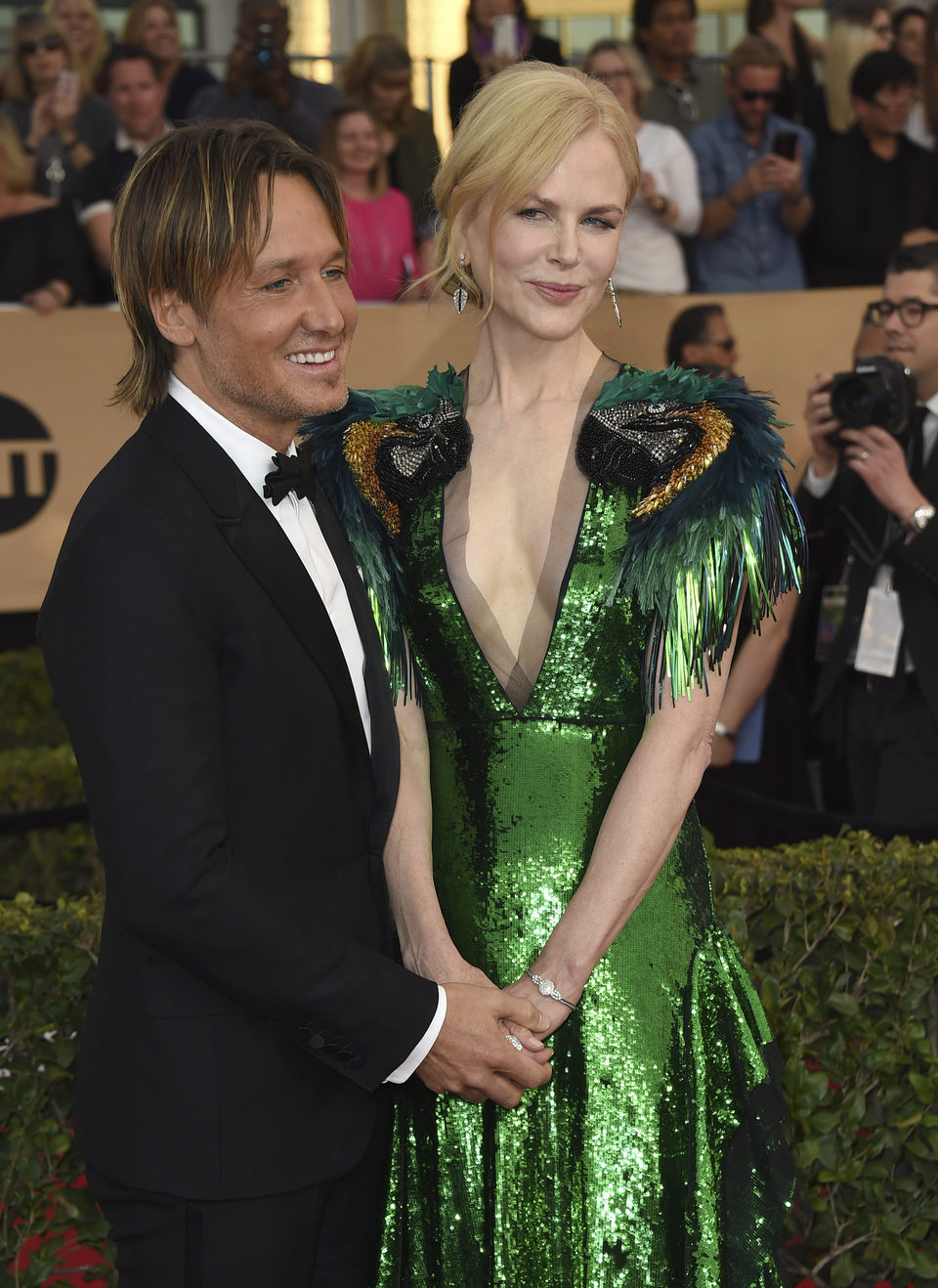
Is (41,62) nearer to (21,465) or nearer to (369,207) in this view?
(369,207)

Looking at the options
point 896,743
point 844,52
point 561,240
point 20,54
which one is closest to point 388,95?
point 20,54

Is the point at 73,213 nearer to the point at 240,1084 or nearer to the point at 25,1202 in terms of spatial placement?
the point at 25,1202

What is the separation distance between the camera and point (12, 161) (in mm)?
5148

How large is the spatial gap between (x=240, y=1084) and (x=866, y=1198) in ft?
5.26

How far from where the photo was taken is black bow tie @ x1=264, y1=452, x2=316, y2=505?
1.96 metres

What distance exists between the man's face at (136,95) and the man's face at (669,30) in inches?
80.9

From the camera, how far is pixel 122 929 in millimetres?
1932

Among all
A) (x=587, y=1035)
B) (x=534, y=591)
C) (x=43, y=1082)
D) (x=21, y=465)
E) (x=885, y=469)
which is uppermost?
(x=534, y=591)

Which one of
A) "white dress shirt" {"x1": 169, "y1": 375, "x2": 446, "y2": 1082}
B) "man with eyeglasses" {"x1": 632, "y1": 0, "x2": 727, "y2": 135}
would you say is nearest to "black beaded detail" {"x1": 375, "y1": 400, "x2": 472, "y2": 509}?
"white dress shirt" {"x1": 169, "y1": 375, "x2": 446, "y2": 1082}

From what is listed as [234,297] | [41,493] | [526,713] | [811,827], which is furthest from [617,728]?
[41,493]

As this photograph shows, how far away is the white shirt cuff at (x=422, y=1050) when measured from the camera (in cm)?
186

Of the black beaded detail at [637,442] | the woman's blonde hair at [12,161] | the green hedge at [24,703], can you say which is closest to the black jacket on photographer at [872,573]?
the black beaded detail at [637,442]

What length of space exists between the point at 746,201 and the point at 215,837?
185 inches

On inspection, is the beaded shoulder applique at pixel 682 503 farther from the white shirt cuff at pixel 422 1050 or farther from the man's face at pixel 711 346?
the man's face at pixel 711 346
